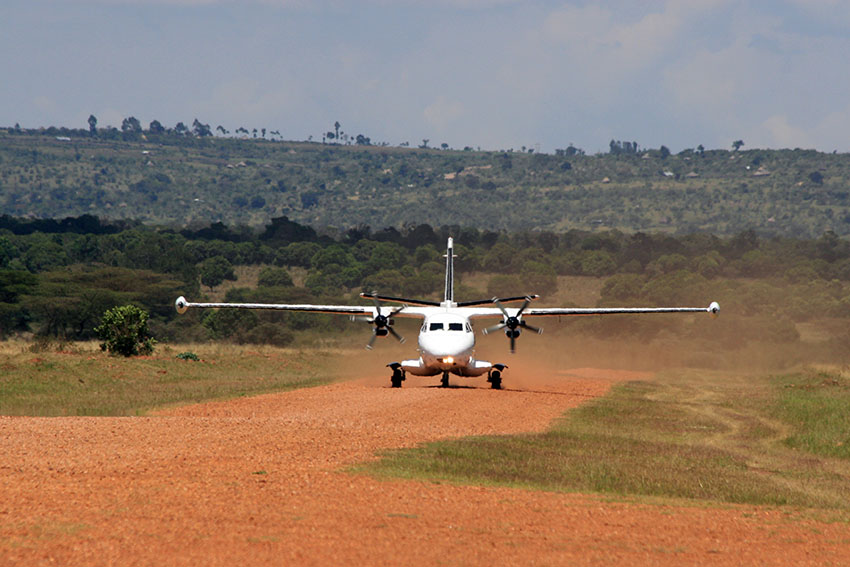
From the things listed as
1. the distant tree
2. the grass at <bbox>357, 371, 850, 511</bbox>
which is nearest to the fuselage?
the grass at <bbox>357, 371, 850, 511</bbox>

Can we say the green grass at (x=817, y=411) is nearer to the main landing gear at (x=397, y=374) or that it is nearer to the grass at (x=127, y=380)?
the main landing gear at (x=397, y=374)

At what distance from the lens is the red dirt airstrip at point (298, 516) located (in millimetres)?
10891

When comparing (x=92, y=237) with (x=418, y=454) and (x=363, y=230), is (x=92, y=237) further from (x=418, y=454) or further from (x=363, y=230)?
(x=418, y=454)

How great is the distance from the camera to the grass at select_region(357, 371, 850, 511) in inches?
687

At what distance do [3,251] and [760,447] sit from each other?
347 feet

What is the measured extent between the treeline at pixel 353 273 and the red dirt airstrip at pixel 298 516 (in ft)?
203

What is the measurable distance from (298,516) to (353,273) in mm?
114439

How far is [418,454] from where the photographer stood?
19234mm

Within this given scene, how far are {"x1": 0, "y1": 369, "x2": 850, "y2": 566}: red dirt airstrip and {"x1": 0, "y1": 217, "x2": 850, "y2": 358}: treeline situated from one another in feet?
203

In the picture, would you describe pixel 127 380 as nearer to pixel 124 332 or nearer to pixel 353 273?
pixel 124 332

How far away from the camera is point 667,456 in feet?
73.2

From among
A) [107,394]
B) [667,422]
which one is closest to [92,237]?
[107,394]

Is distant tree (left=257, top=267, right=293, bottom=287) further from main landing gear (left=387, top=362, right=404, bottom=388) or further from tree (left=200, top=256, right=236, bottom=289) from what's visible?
main landing gear (left=387, top=362, right=404, bottom=388)

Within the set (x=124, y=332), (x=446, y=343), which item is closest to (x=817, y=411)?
(x=446, y=343)
